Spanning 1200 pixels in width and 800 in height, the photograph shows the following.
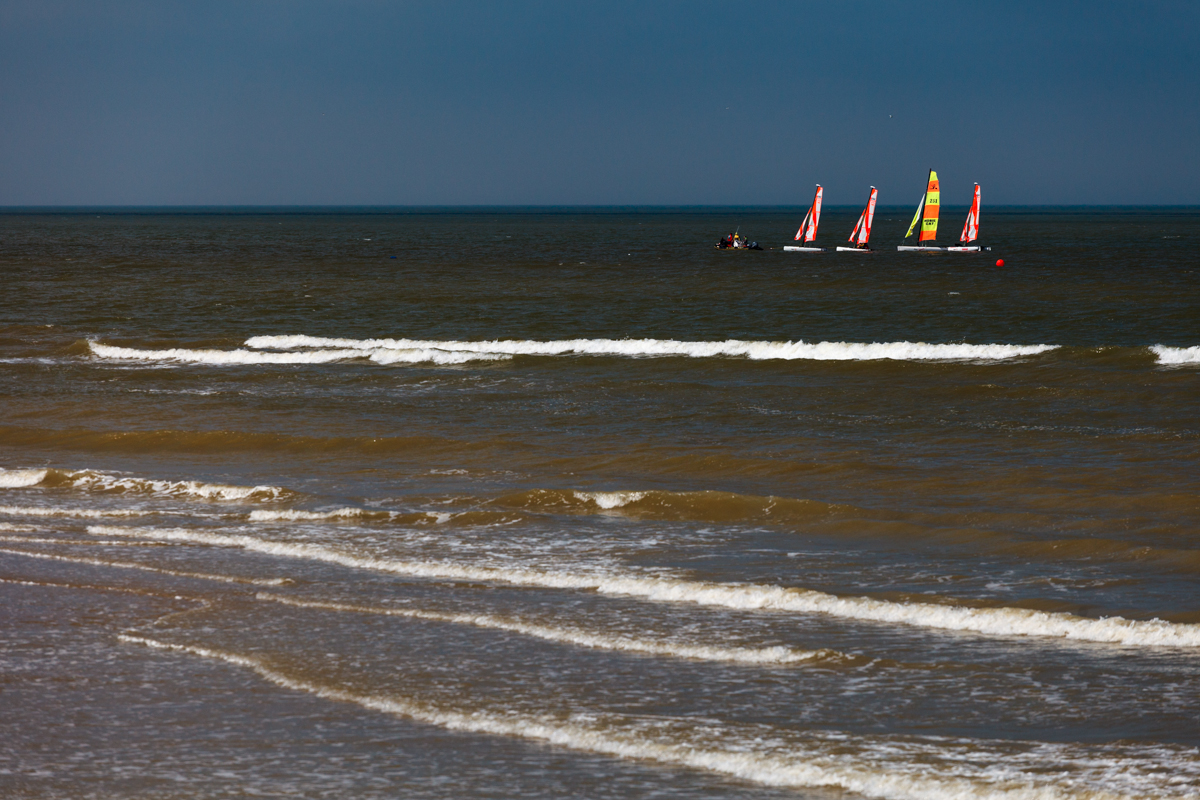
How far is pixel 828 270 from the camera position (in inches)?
2739

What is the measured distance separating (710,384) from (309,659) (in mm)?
18275

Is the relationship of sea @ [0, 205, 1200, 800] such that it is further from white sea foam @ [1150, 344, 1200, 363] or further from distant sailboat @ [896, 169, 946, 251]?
distant sailboat @ [896, 169, 946, 251]

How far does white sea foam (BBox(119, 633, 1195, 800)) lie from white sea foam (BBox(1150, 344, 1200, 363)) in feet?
79.8

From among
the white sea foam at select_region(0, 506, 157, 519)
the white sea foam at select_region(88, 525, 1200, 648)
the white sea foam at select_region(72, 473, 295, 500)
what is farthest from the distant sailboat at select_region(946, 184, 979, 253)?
the white sea foam at select_region(88, 525, 1200, 648)

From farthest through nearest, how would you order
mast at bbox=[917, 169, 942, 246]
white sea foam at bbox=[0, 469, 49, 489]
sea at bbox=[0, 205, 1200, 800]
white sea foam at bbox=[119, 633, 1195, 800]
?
mast at bbox=[917, 169, 942, 246] < white sea foam at bbox=[0, 469, 49, 489] < sea at bbox=[0, 205, 1200, 800] < white sea foam at bbox=[119, 633, 1195, 800]

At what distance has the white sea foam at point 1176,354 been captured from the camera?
94.0 feet

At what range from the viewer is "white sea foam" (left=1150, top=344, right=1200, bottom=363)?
94.0 feet

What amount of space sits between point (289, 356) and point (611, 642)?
1008 inches

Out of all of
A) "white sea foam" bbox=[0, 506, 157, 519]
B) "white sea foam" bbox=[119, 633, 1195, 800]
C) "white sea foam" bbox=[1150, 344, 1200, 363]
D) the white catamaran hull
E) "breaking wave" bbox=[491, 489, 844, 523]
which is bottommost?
"white sea foam" bbox=[0, 506, 157, 519]

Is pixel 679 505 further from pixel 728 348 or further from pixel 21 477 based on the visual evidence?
pixel 728 348

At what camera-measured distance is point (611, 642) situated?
8.80 m

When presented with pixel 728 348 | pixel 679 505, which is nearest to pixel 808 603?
pixel 679 505

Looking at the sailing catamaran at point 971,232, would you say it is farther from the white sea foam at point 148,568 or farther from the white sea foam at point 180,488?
the white sea foam at point 148,568

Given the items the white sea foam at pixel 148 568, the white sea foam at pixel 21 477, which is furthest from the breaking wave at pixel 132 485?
the white sea foam at pixel 148 568
